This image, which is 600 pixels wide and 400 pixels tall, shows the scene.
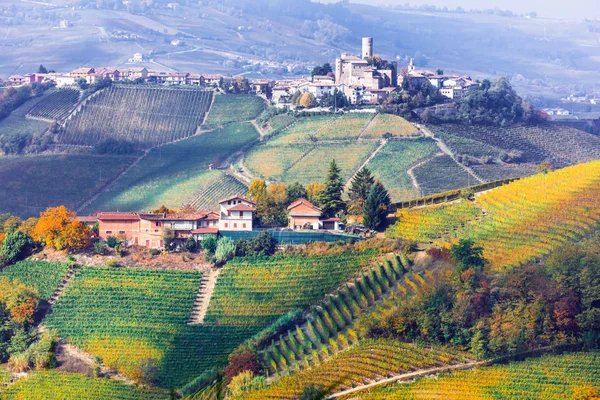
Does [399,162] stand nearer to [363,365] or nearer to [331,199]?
[331,199]

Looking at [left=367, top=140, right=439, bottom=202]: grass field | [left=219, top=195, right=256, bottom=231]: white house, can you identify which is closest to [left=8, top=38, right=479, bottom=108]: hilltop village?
[left=367, top=140, right=439, bottom=202]: grass field

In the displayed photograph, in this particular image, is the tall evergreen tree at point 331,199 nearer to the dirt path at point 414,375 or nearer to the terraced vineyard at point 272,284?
the terraced vineyard at point 272,284

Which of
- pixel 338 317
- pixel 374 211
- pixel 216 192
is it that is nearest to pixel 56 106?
pixel 216 192

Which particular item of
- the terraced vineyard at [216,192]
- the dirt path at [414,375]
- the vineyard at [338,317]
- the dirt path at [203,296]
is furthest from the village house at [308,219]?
the terraced vineyard at [216,192]

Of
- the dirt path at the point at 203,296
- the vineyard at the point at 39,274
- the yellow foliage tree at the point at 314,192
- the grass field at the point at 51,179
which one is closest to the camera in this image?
the dirt path at the point at 203,296

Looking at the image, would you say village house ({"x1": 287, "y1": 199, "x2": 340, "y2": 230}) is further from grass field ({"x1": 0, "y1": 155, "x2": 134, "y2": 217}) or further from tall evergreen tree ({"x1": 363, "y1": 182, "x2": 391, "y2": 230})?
grass field ({"x1": 0, "y1": 155, "x2": 134, "y2": 217})

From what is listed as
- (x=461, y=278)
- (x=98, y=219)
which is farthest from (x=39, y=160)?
(x=461, y=278)
